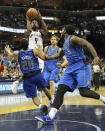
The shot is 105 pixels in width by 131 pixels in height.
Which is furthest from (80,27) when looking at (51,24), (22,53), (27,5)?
(22,53)

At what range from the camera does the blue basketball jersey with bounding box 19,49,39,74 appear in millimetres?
5761

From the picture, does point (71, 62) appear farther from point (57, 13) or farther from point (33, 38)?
point (57, 13)

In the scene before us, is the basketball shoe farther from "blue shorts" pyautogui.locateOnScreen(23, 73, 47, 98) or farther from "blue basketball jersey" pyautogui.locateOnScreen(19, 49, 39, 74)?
"blue basketball jersey" pyautogui.locateOnScreen(19, 49, 39, 74)

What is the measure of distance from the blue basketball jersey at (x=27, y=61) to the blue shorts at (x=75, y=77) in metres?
0.88

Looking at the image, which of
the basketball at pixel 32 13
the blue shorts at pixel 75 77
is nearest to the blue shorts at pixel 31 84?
the blue shorts at pixel 75 77

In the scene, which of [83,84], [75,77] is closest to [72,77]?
[75,77]

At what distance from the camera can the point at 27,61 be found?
5.76 m

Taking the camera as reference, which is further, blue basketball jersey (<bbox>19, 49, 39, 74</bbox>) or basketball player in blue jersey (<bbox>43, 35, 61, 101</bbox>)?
basketball player in blue jersey (<bbox>43, 35, 61, 101</bbox>)

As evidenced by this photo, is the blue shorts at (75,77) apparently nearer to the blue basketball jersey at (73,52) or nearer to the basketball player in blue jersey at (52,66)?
the blue basketball jersey at (73,52)

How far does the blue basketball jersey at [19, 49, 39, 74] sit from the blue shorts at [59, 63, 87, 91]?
88 centimetres

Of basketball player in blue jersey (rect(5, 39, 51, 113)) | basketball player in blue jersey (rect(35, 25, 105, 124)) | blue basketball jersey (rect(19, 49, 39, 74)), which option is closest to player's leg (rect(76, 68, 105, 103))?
basketball player in blue jersey (rect(35, 25, 105, 124))

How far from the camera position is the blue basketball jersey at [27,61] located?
18.9 feet

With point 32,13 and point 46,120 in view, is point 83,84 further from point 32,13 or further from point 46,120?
point 32,13

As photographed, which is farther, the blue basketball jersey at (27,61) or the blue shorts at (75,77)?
the blue basketball jersey at (27,61)
